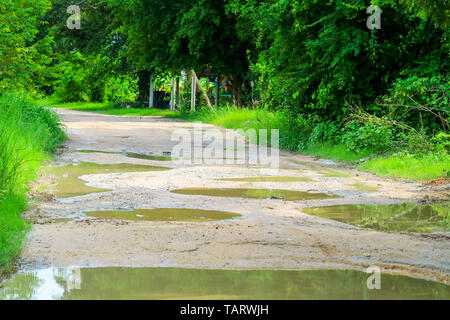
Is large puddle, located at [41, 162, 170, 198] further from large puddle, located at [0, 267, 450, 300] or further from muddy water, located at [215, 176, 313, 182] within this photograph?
large puddle, located at [0, 267, 450, 300]

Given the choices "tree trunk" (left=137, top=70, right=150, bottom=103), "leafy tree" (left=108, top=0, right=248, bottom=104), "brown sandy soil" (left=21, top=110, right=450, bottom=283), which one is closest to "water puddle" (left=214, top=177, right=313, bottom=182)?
"brown sandy soil" (left=21, top=110, right=450, bottom=283)

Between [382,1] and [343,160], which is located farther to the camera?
[343,160]

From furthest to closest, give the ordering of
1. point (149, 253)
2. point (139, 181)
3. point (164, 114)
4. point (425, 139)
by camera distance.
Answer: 1. point (164, 114)
2. point (425, 139)
3. point (139, 181)
4. point (149, 253)

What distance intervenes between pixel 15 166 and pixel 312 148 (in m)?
9.77

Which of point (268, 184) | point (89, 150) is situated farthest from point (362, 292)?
point (89, 150)

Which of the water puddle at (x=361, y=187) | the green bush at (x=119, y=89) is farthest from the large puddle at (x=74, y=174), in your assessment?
the green bush at (x=119, y=89)

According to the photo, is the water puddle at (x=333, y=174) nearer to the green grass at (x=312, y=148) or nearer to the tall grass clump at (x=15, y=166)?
the green grass at (x=312, y=148)

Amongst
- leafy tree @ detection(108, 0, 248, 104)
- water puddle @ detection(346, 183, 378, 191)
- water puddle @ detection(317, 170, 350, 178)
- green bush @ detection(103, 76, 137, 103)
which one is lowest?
water puddle @ detection(317, 170, 350, 178)

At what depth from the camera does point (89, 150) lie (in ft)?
48.3

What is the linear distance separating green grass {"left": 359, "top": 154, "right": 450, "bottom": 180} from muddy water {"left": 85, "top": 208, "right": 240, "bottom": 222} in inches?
183

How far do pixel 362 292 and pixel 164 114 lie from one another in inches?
1168

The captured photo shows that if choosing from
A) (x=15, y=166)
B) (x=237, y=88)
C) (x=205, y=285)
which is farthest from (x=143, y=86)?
(x=205, y=285)

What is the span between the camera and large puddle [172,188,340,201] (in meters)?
9.02
